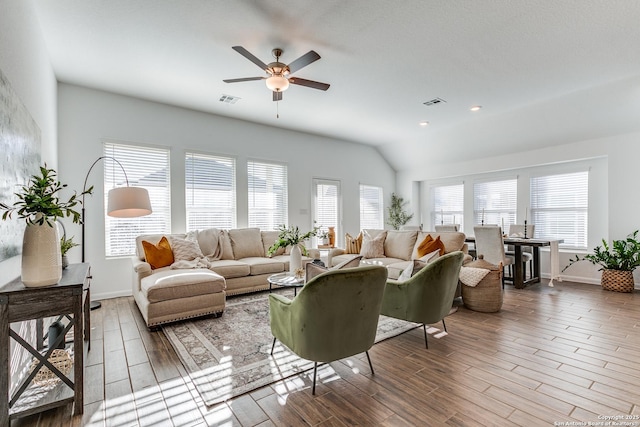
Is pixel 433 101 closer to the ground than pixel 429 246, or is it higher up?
higher up

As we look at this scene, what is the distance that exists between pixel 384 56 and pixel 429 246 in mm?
2633

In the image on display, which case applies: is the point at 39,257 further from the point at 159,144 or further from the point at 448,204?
the point at 448,204

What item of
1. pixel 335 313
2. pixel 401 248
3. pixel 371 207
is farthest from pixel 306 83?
pixel 371 207

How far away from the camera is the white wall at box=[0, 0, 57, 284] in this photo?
1.99 meters

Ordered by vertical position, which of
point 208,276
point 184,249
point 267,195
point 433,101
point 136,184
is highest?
point 433,101

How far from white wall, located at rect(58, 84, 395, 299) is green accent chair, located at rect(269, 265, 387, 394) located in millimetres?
3850

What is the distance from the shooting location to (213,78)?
4152mm

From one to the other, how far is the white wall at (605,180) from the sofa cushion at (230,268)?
5696 millimetres

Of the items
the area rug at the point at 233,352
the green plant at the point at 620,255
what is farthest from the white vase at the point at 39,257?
the green plant at the point at 620,255

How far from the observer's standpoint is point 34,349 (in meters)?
1.82

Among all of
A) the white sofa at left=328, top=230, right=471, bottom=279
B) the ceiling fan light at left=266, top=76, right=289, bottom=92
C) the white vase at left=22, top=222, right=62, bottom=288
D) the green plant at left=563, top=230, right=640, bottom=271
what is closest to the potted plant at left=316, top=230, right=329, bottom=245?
the white sofa at left=328, top=230, right=471, bottom=279

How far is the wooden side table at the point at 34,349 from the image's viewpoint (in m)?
1.68

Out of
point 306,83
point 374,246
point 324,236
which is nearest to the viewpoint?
point 306,83

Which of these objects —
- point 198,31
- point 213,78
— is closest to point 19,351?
point 198,31
